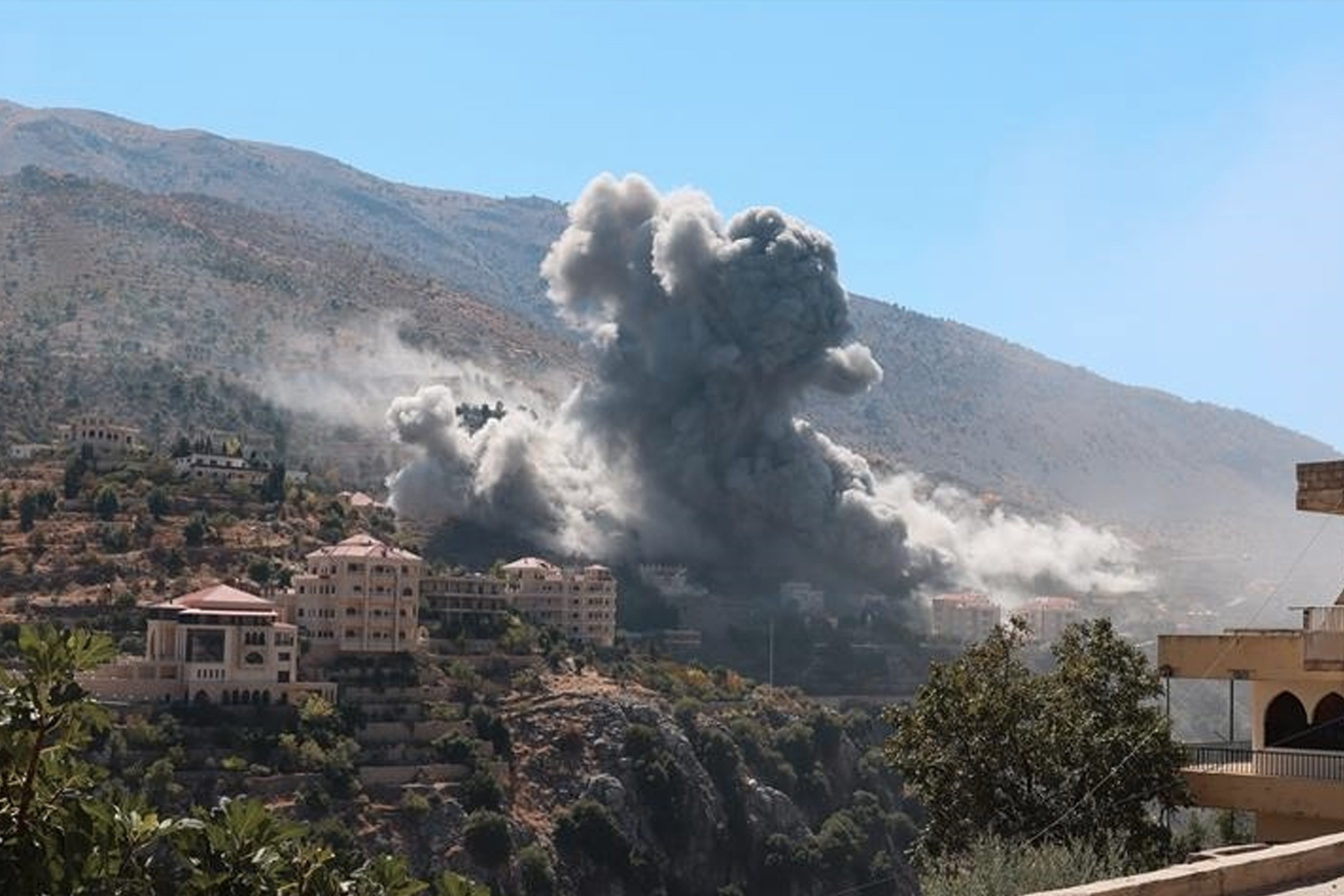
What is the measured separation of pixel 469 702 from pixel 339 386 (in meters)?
100

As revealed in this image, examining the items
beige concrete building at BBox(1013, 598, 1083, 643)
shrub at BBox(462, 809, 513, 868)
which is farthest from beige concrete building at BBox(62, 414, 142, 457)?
beige concrete building at BBox(1013, 598, 1083, 643)

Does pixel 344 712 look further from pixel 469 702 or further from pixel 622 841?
pixel 622 841

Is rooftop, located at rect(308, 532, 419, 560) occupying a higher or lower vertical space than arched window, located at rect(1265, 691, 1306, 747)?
higher

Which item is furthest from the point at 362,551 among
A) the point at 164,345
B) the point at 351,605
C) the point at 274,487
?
the point at 164,345

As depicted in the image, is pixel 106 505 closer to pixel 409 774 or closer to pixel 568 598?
pixel 568 598

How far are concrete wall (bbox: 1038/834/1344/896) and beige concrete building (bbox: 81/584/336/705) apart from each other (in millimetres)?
62857

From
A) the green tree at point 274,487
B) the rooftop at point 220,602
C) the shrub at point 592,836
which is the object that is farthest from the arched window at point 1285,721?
the green tree at point 274,487

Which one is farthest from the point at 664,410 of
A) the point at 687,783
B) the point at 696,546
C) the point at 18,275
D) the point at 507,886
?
the point at 18,275

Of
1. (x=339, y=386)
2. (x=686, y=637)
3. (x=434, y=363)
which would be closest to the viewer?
(x=686, y=637)

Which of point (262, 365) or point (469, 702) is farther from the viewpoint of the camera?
point (262, 365)

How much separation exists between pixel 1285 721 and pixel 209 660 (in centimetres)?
5752

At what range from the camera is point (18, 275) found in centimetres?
18462

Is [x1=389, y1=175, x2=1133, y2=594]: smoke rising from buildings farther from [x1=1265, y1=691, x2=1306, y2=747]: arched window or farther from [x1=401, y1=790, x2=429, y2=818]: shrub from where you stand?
[x1=1265, y1=691, x2=1306, y2=747]: arched window

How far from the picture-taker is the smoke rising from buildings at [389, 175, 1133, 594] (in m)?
115
